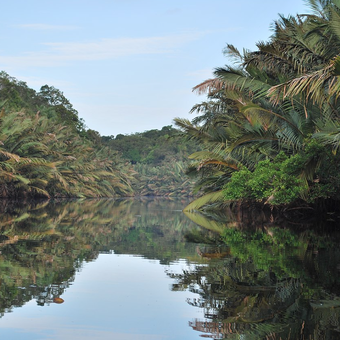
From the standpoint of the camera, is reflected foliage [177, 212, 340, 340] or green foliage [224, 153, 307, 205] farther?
green foliage [224, 153, 307, 205]

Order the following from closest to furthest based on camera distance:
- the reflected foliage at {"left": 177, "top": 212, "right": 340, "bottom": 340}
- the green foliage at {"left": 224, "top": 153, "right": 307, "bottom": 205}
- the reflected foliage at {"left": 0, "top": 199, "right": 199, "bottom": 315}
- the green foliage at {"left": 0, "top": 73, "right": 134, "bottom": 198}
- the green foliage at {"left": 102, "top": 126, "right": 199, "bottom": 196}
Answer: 1. the reflected foliage at {"left": 177, "top": 212, "right": 340, "bottom": 340}
2. the reflected foliage at {"left": 0, "top": 199, "right": 199, "bottom": 315}
3. the green foliage at {"left": 224, "top": 153, "right": 307, "bottom": 205}
4. the green foliage at {"left": 0, "top": 73, "right": 134, "bottom": 198}
5. the green foliage at {"left": 102, "top": 126, "right": 199, "bottom": 196}

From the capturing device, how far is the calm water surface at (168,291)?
154 inches

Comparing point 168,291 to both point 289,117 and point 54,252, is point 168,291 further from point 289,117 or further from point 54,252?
point 289,117

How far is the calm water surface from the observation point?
3916 mm

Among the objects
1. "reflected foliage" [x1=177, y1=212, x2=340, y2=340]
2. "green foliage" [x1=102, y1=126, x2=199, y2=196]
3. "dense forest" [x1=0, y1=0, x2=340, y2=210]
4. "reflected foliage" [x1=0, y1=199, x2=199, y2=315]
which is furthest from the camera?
"green foliage" [x1=102, y1=126, x2=199, y2=196]

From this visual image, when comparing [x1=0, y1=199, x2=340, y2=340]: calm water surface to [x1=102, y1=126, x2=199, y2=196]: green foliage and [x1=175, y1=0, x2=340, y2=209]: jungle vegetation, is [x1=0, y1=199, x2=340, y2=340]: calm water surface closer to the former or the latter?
[x1=175, y1=0, x2=340, y2=209]: jungle vegetation

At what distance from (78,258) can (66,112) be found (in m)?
50.1

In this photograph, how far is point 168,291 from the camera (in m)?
5.55

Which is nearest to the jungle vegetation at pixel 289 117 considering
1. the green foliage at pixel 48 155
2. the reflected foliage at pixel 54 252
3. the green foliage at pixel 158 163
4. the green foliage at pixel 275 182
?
the green foliage at pixel 275 182

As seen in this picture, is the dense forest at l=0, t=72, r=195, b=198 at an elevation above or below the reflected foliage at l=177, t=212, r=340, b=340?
above

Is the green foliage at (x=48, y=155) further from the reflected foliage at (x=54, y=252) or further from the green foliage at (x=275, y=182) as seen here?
the reflected foliage at (x=54, y=252)

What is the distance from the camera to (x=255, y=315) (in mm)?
4250

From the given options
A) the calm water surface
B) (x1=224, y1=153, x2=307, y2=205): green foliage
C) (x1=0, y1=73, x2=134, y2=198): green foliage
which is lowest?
the calm water surface

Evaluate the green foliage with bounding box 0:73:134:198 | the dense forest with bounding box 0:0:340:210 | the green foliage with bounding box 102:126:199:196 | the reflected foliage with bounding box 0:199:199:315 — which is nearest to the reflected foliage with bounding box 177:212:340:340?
the reflected foliage with bounding box 0:199:199:315
